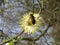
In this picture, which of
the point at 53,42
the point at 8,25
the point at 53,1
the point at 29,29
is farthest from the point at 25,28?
the point at 53,42

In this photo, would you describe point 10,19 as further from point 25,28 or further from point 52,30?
point 25,28

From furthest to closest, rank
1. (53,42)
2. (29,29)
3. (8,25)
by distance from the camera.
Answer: (53,42) < (8,25) < (29,29)

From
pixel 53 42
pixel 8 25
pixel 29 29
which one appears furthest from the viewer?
pixel 53 42

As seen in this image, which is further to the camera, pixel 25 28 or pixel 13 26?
pixel 13 26

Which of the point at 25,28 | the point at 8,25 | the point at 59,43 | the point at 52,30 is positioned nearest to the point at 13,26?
the point at 8,25

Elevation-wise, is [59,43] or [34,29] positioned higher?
[34,29]

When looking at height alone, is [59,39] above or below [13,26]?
below

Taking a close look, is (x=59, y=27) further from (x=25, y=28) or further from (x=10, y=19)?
(x=25, y=28)

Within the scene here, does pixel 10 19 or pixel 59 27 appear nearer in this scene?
pixel 10 19

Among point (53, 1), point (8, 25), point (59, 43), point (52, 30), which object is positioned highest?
point (53, 1)
